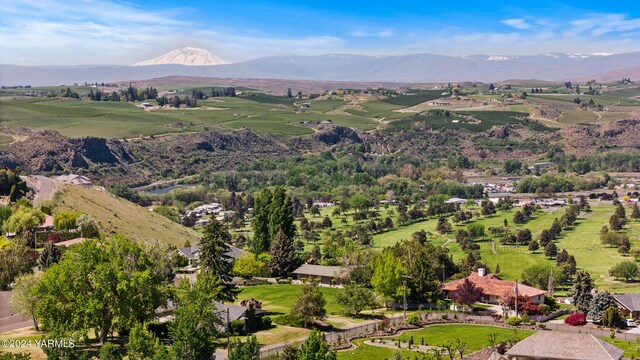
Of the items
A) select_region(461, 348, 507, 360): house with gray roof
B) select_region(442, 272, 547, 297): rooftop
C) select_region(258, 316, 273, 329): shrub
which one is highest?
select_region(461, 348, 507, 360): house with gray roof

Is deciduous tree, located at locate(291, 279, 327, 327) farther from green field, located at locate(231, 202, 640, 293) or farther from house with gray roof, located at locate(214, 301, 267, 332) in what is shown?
green field, located at locate(231, 202, 640, 293)

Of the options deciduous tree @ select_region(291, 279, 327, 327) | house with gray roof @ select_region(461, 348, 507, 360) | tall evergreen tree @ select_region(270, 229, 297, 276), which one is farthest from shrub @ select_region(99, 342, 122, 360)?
tall evergreen tree @ select_region(270, 229, 297, 276)

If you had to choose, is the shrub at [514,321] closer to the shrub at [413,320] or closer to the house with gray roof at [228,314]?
the shrub at [413,320]

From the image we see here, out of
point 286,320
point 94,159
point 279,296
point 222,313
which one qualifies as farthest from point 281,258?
point 94,159

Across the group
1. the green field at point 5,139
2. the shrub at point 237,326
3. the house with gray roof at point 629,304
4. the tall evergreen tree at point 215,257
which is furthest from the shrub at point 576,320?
the green field at point 5,139

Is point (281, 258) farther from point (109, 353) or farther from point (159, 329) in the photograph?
point (109, 353)

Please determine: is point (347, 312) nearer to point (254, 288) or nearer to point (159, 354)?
point (254, 288)

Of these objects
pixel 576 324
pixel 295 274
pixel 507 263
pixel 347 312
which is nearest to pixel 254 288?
pixel 295 274
